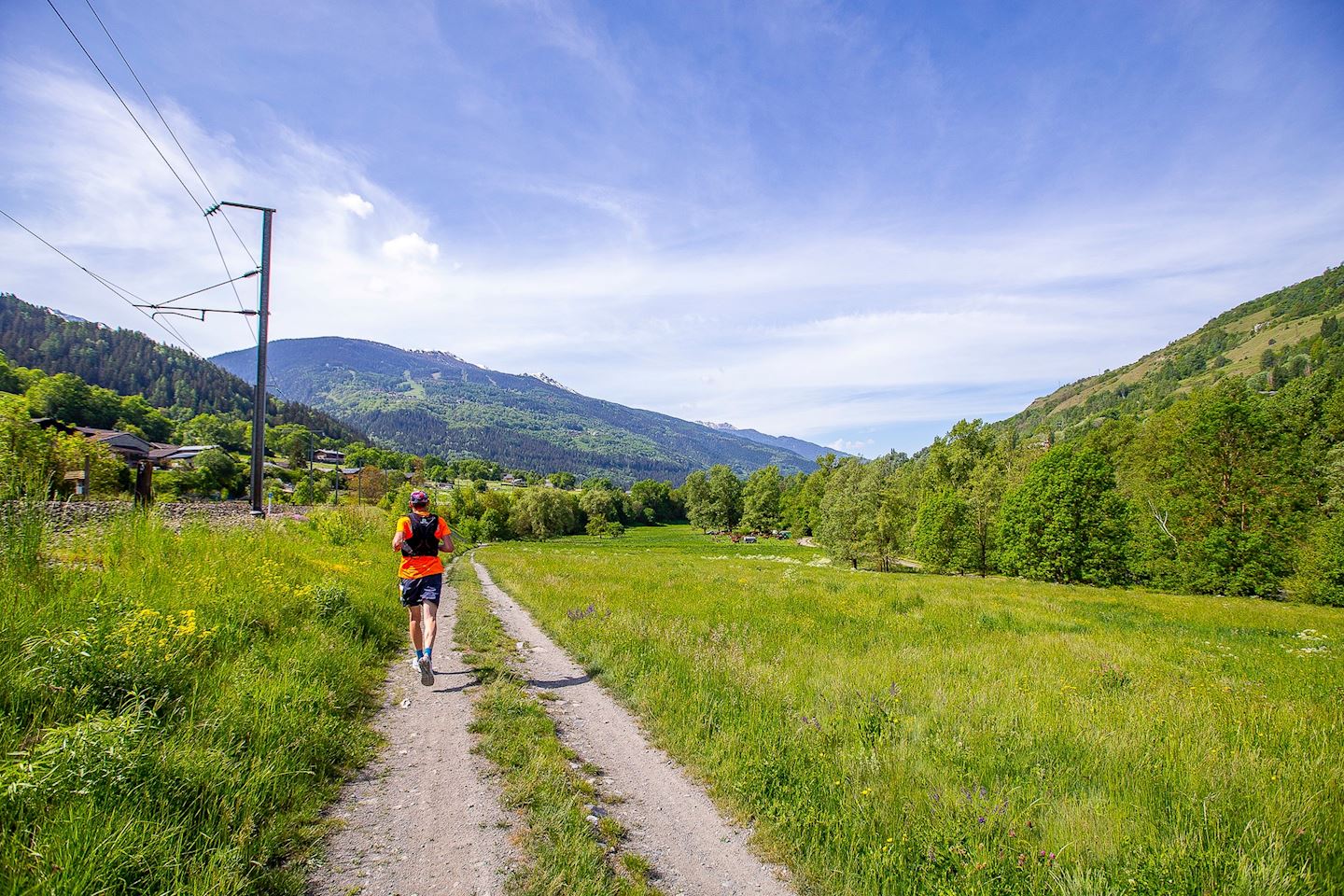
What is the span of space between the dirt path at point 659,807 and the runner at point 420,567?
6.58 ft

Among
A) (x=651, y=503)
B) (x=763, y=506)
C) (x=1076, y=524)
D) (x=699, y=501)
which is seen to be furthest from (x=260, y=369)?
(x=651, y=503)

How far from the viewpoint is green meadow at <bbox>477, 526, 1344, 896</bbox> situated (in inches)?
160

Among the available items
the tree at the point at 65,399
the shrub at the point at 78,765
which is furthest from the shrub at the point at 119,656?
the tree at the point at 65,399

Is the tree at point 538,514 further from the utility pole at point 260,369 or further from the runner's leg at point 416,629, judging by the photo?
the runner's leg at point 416,629

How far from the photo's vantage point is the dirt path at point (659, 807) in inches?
165

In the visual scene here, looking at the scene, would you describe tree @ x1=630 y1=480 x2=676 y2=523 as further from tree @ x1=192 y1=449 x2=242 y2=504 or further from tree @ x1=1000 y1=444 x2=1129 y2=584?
tree @ x1=1000 y1=444 x2=1129 y2=584

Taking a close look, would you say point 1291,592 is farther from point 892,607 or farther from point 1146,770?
point 1146,770

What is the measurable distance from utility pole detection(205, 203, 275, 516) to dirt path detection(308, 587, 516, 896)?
38.1 ft

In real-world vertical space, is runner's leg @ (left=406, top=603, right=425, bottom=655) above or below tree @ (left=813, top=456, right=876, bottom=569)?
above

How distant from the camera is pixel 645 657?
9.41 metres

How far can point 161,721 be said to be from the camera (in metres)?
4.66

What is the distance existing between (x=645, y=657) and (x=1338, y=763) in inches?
337

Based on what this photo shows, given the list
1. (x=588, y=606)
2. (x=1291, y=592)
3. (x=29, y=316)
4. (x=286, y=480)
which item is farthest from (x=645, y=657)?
(x=29, y=316)

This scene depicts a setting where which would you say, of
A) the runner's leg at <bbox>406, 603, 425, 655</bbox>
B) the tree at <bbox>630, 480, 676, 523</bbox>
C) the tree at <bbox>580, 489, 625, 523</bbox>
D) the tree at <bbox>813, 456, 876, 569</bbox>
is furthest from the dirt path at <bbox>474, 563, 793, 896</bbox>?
the tree at <bbox>630, 480, 676, 523</bbox>
